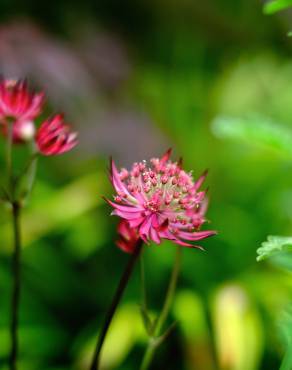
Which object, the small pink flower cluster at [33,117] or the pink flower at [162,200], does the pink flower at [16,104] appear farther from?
the pink flower at [162,200]

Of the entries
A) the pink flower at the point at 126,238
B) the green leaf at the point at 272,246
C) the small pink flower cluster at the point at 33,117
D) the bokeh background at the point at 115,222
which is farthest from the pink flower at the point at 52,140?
the bokeh background at the point at 115,222

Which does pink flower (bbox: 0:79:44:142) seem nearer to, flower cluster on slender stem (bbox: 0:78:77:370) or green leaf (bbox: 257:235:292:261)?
flower cluster on slender stem (bbox: 0:78:77:370)

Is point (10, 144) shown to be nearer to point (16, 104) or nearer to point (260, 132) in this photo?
point (16, 104)

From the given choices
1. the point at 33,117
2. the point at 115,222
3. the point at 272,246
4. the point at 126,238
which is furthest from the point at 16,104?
the point at 115,222

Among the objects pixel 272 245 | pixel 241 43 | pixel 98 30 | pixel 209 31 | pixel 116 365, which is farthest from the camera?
pixel 241 43

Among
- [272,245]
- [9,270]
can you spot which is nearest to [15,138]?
[272,245]

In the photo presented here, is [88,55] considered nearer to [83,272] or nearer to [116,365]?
[83,272]
